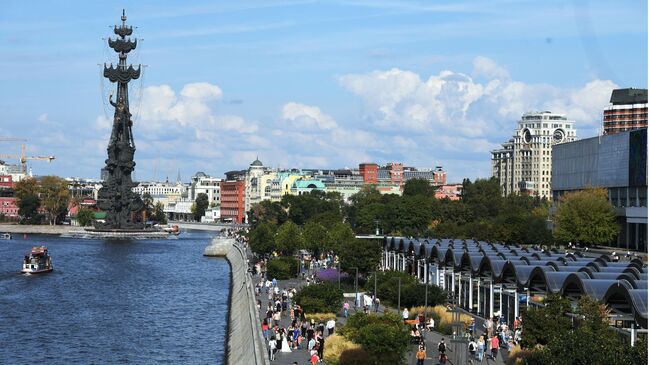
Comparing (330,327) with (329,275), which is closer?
(330,327)

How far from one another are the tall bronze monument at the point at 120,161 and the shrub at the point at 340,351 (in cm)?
14512

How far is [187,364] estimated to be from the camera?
4947 centimetres

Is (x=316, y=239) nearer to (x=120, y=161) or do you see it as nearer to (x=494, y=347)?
(x=494, y=347)

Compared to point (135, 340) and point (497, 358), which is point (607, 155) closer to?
point (135, 340)

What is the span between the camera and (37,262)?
324ft

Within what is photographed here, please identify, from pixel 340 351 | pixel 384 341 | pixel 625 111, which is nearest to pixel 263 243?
pixel 340 351

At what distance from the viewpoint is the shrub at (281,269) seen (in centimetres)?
8106

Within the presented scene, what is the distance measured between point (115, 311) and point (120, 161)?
383 ft

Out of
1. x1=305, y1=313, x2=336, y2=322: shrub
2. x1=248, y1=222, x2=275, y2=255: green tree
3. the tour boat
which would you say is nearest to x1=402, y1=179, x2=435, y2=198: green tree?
x1=248, y1=222, x2=275, y2=255: green tree

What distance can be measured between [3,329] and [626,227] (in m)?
59.9

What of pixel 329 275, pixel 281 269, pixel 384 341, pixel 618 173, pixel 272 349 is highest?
pixel 618 173

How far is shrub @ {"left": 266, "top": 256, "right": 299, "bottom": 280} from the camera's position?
266 feet

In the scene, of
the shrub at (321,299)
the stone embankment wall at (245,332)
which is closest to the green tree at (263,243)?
the stone embankment wall at (245,332)

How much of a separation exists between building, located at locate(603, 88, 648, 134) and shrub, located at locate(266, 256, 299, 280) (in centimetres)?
11673
